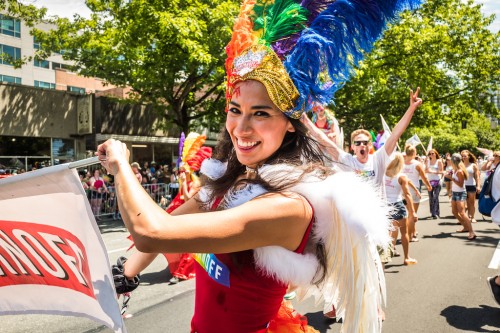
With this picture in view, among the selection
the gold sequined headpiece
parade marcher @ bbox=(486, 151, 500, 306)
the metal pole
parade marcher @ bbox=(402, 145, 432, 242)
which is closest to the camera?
the metal pole

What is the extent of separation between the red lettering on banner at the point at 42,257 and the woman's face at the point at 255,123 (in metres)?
0.77

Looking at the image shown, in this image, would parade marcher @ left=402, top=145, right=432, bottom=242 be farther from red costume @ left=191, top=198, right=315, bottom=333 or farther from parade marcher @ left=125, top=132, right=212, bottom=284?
red costume @ left=191, top=198, right=315, bottom=333

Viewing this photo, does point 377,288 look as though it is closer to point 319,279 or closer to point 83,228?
point 319,279

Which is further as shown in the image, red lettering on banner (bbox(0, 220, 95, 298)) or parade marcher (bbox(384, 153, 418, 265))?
parade marcher (bbox(384, 153, 418, 265))

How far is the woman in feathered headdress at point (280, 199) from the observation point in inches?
50.4

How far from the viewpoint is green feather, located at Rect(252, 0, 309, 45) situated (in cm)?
171

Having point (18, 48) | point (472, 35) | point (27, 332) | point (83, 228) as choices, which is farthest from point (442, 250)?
point (18, 48)

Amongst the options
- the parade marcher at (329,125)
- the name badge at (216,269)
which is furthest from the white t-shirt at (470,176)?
the name badge at (216,269)

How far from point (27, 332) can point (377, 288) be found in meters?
3.87

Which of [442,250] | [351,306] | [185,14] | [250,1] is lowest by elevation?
[442,250]

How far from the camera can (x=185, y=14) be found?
11.4 m

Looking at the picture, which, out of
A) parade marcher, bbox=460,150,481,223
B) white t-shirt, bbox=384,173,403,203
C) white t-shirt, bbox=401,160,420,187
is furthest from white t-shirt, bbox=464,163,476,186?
white t-shirt, bbox=384,173,403,203

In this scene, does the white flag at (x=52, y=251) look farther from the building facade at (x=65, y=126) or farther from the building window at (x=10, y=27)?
the building window at (x=10, y=27)

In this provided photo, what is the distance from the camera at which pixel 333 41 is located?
171 cm
